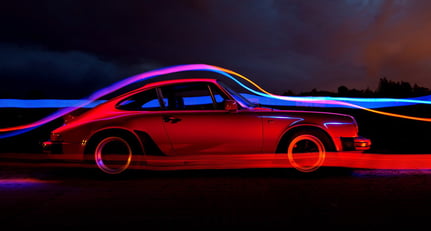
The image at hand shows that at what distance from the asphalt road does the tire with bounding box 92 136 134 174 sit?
0.13 metres

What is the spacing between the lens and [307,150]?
5.96m

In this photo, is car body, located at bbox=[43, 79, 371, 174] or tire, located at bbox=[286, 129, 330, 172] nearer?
car body, located at bbox=[43, 79, 371, 174]

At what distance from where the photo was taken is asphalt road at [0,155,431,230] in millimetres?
3600

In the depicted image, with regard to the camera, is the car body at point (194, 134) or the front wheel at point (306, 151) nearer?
the car body at point (194, 134)

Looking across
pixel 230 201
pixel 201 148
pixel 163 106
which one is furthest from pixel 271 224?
pixel 163 106

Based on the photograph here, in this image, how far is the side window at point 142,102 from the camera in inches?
234

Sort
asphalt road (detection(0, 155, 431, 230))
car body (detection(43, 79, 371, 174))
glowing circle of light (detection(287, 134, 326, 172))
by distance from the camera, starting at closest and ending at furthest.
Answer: asphalt road (detection(0, 155, 431, 230))
car body (detection(43, 79, 371, 174))
glowing circle of light (detection(287, 134, 326, 172))

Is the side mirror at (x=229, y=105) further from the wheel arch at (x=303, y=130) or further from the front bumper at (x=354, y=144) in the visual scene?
the front bumper at (x=354, y=144)

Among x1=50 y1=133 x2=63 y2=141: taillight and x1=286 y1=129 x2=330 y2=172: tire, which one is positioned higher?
x1=50 y1=133 x2=63 y2=141: taillight

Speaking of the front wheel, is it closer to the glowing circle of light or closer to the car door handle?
the glowing circle of light

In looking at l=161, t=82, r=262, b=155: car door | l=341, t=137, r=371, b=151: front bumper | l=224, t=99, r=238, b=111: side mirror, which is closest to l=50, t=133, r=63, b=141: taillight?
l=161, t=82, r=262, b=155: car door

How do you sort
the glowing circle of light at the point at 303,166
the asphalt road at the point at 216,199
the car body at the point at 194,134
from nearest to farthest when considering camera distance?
the asphalt road at the point at 216,199
the car body at the point at 194,134
the glowing circle of light at the point at 303,166

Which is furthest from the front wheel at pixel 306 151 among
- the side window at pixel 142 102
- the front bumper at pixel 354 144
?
the side window at pixel 142 102

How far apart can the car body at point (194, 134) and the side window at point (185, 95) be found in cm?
2
